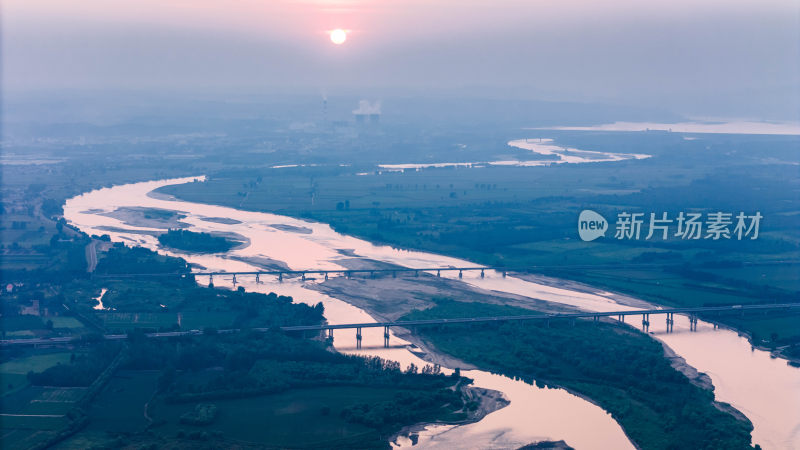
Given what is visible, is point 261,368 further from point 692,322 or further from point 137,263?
point 137,263

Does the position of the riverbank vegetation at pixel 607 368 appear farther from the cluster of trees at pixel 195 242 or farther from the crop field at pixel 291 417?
the cluster of trees at pixel 195 242

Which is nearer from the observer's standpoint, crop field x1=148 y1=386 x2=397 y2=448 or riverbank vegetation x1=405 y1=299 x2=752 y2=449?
crop field x1=148 y1=386 x2=397 y2=448

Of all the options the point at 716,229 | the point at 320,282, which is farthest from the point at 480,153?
the point at 320,282

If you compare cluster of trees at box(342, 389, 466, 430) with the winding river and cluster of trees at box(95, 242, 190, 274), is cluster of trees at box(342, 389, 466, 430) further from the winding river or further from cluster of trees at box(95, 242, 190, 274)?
cluster of trees at box(95, 242, 190, 274)

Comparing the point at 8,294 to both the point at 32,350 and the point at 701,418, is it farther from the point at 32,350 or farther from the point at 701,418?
the point at 701,418

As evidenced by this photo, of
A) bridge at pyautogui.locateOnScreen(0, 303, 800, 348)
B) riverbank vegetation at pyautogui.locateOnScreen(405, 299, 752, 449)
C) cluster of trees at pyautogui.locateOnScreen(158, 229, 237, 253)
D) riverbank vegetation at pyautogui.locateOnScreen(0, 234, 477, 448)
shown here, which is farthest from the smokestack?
bridge at pyautogui.locateOnScreen(0, 303, 800, 348)
